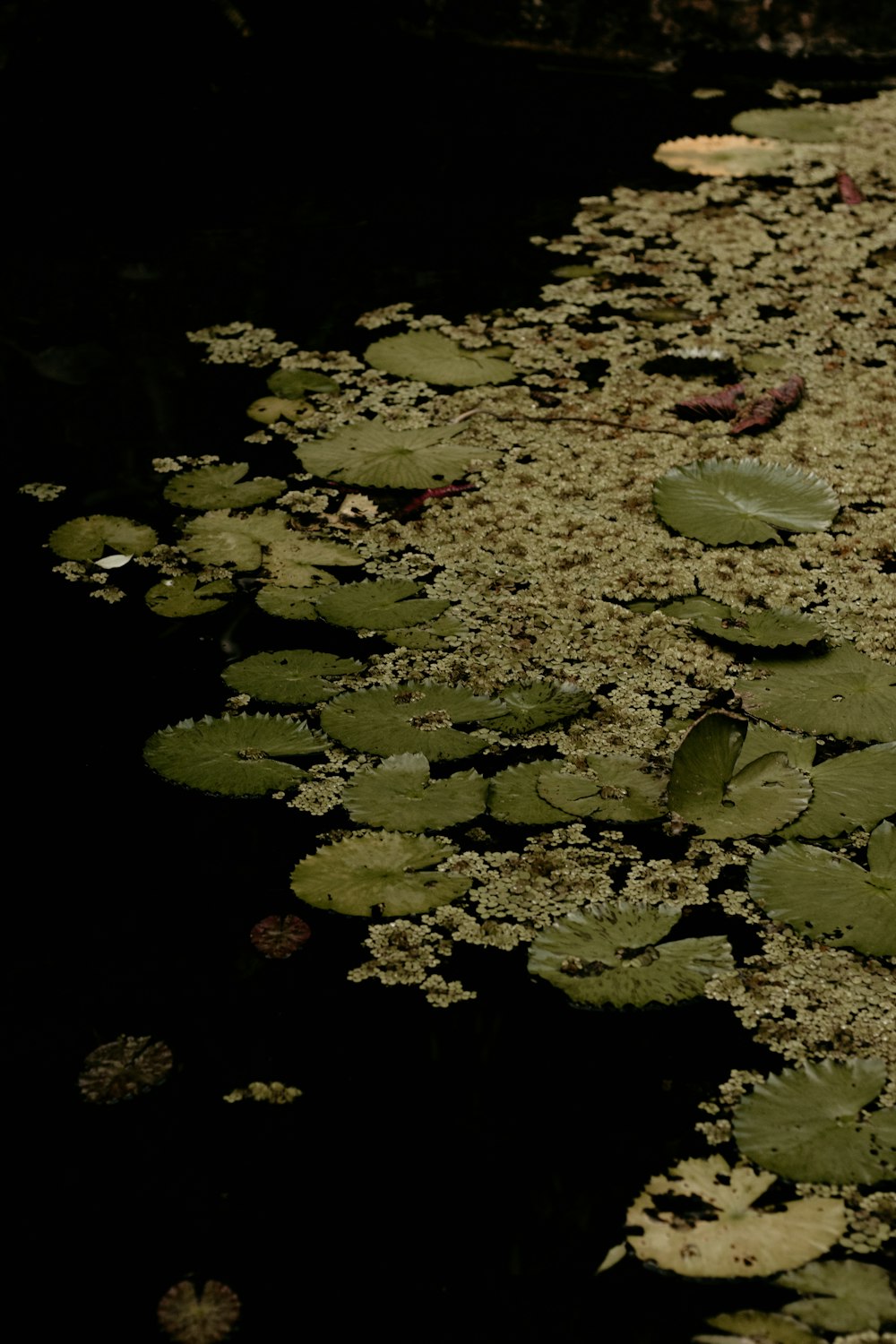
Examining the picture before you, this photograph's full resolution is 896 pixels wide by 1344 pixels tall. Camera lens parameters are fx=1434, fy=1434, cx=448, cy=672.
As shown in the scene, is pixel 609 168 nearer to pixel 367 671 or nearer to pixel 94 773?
pixel 367 671

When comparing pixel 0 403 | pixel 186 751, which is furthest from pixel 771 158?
pixel 186 751

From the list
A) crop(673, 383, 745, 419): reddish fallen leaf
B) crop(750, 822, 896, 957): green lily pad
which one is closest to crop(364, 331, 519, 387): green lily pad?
crop(673, 383, 745, 419): reddish fallen leaf

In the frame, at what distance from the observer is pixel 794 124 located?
350cm

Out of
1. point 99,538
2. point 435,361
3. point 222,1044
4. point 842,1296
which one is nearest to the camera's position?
point 842,1296

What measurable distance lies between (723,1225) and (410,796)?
0.55 m

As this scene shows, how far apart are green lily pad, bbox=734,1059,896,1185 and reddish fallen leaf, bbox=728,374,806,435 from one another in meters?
1.20

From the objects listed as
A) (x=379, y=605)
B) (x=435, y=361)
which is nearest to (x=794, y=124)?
(x=435, y=361)

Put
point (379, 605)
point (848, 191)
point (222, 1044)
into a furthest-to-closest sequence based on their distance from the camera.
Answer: point (848, 191), point (379, 605), point (222, 1044)

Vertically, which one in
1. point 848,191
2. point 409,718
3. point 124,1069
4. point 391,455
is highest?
point 848,191

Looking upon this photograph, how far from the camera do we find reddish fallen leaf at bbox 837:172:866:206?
10.0ft

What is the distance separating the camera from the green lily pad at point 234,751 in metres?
1.48

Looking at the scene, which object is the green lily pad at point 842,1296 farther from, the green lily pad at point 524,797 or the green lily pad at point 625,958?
the green lily pad at point 524,797

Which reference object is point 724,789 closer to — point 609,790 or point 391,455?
point 609,790

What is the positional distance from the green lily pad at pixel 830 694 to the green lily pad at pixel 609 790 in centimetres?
17
